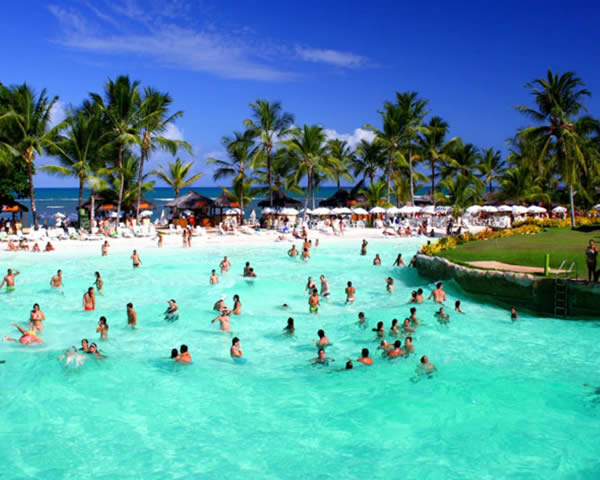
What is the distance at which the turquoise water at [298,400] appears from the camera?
8.34m

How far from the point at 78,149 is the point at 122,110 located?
3620 millimetres

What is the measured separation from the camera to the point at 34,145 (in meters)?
30.0

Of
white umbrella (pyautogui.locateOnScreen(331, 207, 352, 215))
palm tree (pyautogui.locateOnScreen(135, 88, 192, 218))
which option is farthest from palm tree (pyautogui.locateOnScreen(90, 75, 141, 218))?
white umbrella (pyautogui.locateOnScreen(331, 207, 352, 215))

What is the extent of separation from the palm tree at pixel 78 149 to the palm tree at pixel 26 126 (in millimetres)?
754

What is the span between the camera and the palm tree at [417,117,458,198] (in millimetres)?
46781

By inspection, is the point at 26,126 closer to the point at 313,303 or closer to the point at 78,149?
the point at 78,149

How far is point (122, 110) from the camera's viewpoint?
31953mm

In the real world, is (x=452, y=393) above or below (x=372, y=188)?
below

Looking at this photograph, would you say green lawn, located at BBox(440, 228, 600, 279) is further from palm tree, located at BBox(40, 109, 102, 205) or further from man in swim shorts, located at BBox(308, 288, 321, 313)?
palm tree, located at BBox(40, 109, 102, 205)

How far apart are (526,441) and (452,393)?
6.39ft

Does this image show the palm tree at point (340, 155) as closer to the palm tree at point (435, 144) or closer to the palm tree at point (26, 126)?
the palm tree at point (435, 144)

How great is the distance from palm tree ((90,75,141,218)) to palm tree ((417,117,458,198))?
83.1 feet

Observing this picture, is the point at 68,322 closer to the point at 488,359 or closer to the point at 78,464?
the point at 78,464

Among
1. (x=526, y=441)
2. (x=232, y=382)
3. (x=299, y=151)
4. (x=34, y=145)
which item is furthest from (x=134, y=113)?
(x=526, y=441)
